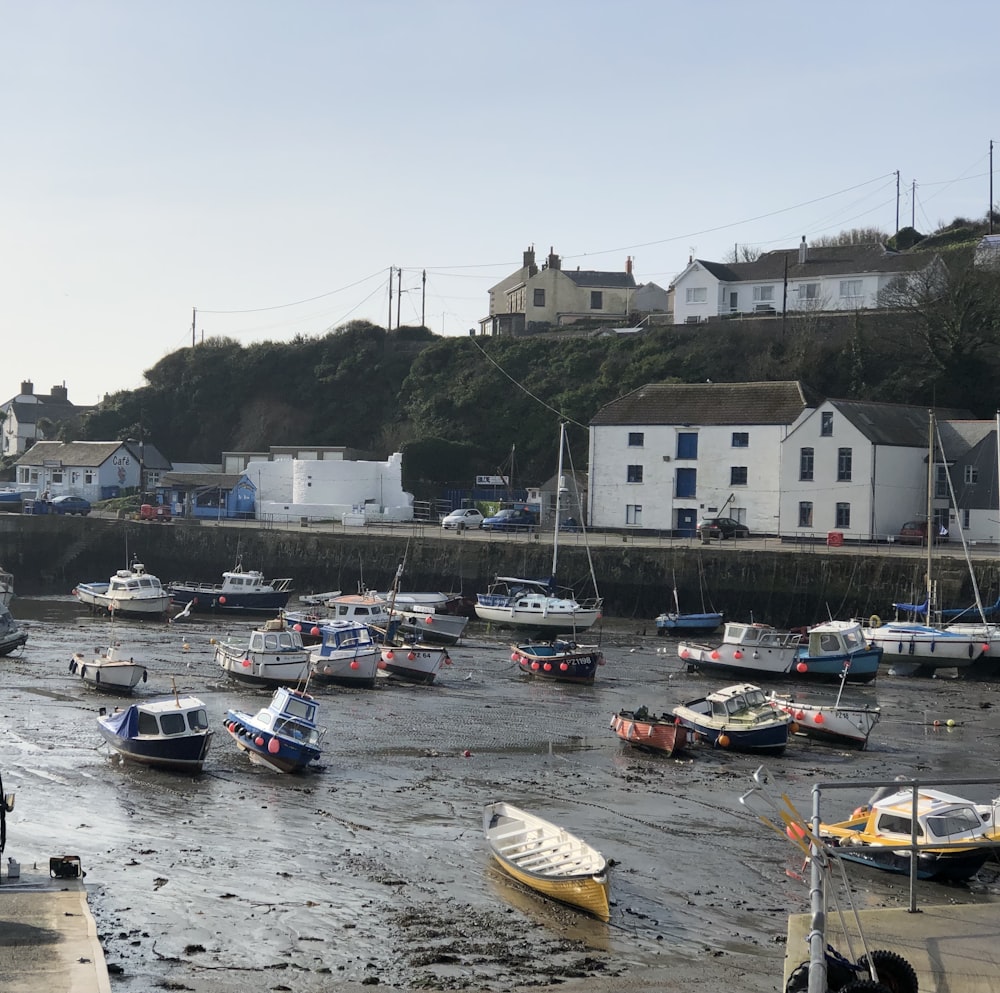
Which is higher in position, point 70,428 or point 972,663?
point 70,428

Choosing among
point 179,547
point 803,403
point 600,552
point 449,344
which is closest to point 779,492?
point 803,403

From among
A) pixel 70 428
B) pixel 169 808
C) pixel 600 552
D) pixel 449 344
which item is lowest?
pixel 169 808

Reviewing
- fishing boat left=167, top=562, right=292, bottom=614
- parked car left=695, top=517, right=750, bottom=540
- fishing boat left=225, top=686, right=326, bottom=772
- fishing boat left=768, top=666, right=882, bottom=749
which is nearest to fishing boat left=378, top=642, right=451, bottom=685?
fishing boat left=225, top=686, right=326, bottom=772

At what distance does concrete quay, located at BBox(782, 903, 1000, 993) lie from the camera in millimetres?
12602

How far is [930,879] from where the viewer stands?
18906 mm

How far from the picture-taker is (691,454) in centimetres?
6072

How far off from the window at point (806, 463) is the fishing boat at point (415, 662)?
23.6m

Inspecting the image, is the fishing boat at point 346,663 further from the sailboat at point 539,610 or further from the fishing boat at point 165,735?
the sailboat at point 539,610

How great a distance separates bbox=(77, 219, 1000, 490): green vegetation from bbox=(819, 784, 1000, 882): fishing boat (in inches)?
1954

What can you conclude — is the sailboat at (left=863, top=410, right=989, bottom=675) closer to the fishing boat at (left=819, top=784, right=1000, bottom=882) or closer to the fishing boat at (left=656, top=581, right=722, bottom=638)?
the fishing boat at (left=656, top=581, right=722, bottom=638)

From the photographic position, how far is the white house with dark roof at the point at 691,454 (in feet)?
193

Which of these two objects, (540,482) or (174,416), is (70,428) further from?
(540,482)

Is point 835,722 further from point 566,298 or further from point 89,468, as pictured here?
point 566,298

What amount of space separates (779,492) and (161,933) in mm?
45227
